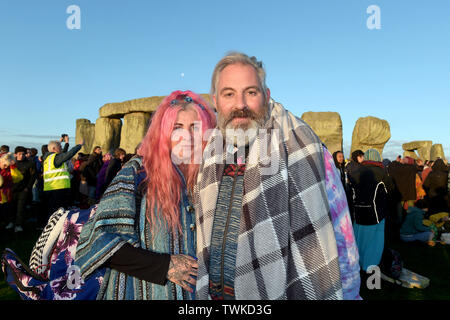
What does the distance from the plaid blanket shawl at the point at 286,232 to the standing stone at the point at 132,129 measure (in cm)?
1586

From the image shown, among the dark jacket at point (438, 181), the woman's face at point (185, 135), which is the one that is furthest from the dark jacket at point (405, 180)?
the woman's face at point (185, 135)

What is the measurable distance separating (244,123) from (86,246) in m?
0.83

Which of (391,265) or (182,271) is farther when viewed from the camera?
(391,265)

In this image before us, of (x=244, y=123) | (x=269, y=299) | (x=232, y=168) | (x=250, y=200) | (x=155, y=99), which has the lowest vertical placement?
(x=269, y=299)

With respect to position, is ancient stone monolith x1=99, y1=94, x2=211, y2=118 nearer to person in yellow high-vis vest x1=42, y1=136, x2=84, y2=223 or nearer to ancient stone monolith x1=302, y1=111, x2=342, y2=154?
ancient stone monolith x1=302, y1=111, x2=342, y2=154

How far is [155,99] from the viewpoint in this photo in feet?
56.0

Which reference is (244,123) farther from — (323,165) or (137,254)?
(137,254)

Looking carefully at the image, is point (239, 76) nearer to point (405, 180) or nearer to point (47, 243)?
point (47, 243)

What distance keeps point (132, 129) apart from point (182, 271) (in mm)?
16548

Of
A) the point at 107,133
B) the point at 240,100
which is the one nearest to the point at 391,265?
the point at 240,100

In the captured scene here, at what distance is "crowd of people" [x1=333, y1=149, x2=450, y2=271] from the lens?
436cm

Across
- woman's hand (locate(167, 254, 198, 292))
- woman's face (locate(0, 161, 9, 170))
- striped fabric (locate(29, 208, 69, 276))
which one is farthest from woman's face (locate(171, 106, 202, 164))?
woman's face (locate(0, 161, 9, 170))

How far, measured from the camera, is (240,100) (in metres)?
1.36
